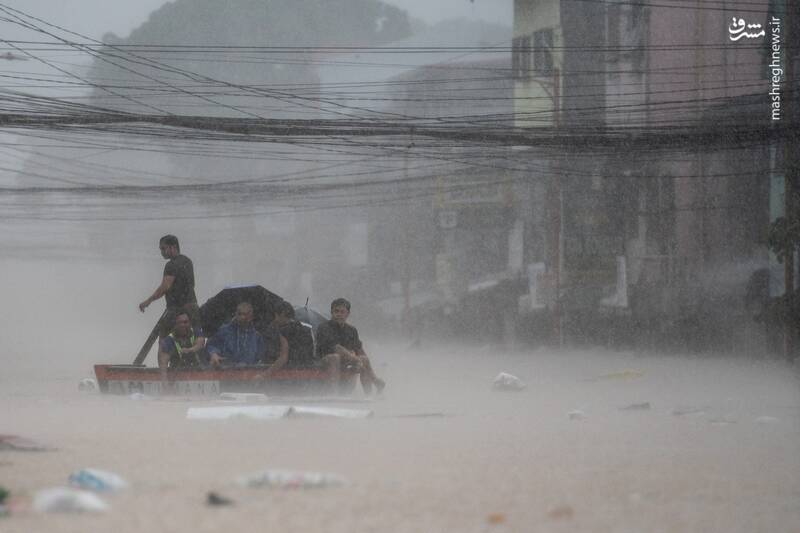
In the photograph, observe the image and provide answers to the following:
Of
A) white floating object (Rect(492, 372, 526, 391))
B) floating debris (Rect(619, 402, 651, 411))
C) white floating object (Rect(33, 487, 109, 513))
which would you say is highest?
white floating object (Rect(33, 487, 109, 513))

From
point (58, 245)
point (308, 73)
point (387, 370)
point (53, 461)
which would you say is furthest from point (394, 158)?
point (53, 461)

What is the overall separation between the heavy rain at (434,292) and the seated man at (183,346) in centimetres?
5

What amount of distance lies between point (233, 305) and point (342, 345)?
250 centimetres

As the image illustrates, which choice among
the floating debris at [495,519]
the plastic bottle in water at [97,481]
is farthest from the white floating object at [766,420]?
the plastic bottle in water at [97,481]

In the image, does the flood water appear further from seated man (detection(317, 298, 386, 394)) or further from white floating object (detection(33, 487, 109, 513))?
seated man (detection(317, 298, 386, 394))

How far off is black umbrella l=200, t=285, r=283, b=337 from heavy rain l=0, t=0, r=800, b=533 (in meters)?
0.04

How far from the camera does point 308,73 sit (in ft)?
189

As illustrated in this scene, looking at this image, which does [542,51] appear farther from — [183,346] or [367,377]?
[183,346]

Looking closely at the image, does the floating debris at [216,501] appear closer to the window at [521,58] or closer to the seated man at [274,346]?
the seated man at [274,346]

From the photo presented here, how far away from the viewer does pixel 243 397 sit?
13562 millimetres

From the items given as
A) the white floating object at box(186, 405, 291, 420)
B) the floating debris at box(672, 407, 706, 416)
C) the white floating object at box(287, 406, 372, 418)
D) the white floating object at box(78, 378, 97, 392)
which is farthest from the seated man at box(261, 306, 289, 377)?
the floating debris at box(672, 407, 706, 416)


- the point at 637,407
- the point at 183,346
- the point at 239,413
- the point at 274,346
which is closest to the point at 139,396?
the point at 183,346

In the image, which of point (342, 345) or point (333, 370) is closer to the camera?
point (333, 370)

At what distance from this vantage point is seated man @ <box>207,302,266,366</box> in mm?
15016
